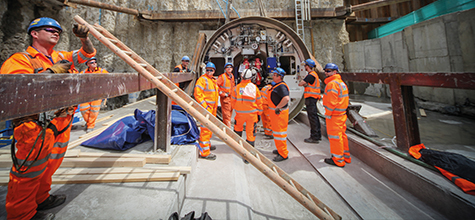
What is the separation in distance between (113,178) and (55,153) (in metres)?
0.56

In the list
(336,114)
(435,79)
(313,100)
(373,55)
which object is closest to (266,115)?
(313,100)

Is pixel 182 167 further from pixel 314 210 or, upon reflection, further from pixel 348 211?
pixel 348 211

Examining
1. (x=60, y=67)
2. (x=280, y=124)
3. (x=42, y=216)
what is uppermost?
(x=60, y=67)

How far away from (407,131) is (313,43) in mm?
6648

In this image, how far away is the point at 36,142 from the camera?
1344 mm

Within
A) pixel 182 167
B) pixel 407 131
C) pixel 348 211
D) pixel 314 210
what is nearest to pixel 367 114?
pixel 407 131

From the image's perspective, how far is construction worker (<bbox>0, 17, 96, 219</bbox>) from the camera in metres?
1.30

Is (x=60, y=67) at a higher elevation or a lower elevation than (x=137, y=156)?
higher

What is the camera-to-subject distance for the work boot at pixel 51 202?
1.53 m

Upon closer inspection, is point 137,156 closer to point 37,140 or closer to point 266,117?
point 37,140

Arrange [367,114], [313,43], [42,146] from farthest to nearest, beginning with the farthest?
1. [313,43]
2. [367,114]
3. [42,146]

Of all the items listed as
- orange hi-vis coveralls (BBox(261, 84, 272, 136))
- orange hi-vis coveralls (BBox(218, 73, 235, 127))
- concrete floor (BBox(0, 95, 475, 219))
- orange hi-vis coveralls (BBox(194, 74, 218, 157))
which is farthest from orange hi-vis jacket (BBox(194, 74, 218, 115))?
orange hi-vis coveralls (BBox(261, 84, 272, 136))

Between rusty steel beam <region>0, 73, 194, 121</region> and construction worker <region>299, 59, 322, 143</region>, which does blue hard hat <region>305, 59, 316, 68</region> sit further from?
rusty steel beam <region>0, 73, 194, 121</region>

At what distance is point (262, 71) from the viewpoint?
21.6 feet
